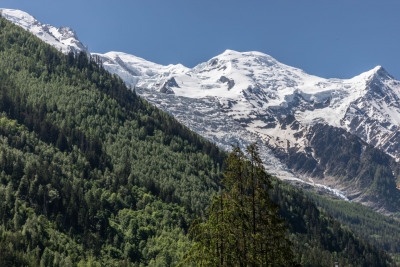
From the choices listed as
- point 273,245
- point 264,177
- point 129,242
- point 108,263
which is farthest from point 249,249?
point 129,242

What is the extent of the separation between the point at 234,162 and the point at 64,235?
485ft

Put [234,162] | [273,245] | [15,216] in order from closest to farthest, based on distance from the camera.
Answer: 1. [273,245]
2. [234,162]
3. [15,216]

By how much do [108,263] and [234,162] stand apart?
144 m

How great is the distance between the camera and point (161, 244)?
19938cm

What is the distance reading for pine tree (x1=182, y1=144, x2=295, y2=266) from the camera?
140ft

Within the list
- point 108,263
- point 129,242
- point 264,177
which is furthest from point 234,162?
point 129,242

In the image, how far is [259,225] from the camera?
43.9 metres

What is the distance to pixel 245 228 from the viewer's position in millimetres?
43719

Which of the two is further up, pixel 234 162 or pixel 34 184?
pixel 234 162

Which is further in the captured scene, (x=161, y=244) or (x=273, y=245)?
(x=161, y=244)

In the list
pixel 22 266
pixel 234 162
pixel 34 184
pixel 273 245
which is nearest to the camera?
pixel 273 245

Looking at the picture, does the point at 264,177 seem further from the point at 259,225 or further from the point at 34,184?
the point at 34,184

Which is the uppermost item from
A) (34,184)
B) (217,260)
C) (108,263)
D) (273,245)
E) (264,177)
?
(264,177)

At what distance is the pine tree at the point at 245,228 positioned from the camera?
42.7 meters
